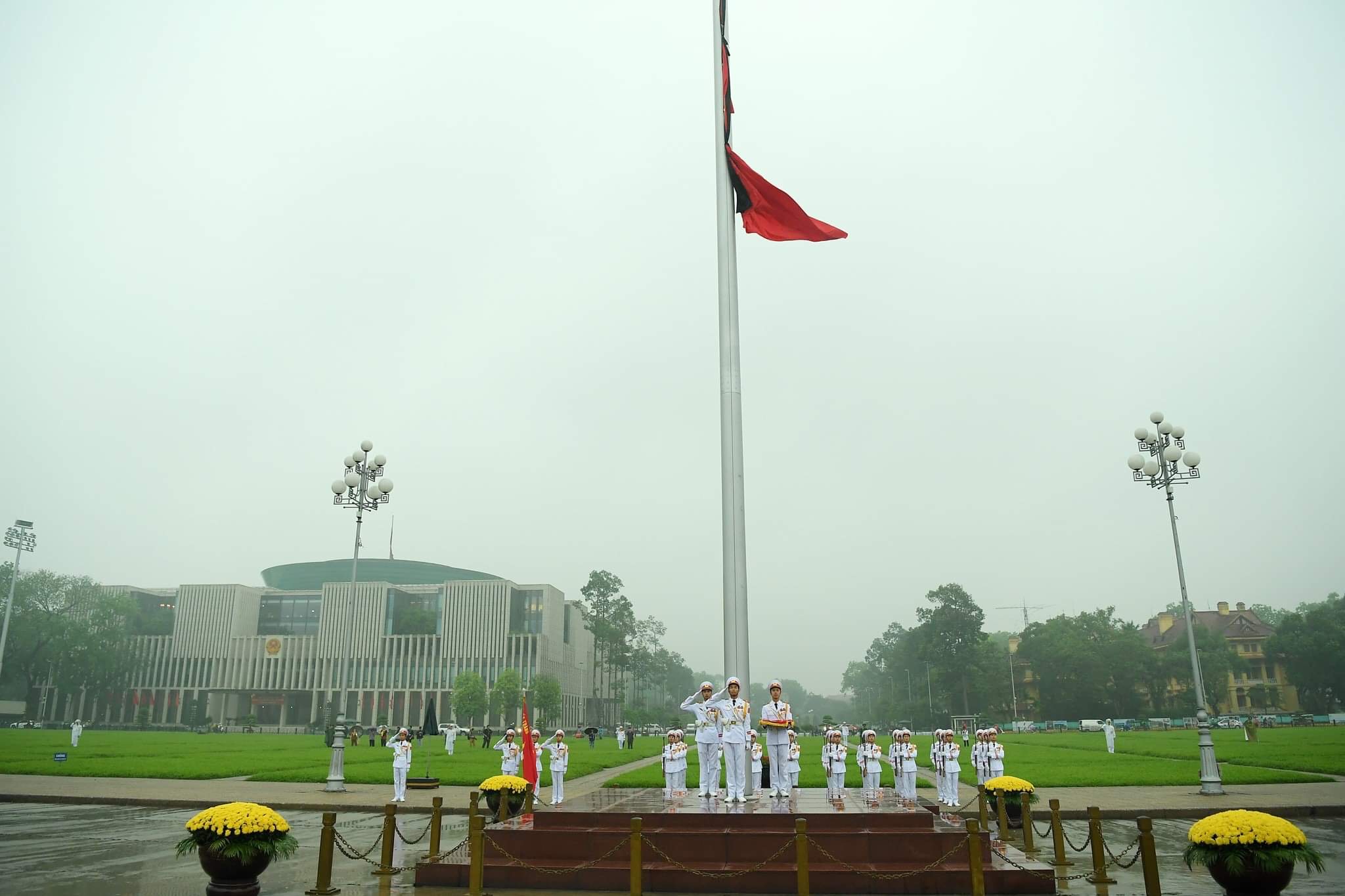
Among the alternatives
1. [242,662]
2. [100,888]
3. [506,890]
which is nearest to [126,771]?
[100,888]

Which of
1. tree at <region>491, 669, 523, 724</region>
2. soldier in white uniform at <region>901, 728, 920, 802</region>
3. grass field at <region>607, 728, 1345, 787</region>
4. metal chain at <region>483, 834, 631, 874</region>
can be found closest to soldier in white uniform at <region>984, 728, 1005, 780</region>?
soldier in white uniform at <region>901, 728, 920, 802</region>

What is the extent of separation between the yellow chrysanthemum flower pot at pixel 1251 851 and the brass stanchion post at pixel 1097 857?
8.11ft

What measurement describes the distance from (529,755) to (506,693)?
5377 centimetres

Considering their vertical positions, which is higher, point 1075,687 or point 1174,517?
point 1174,517

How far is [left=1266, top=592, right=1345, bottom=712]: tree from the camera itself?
63.9 m

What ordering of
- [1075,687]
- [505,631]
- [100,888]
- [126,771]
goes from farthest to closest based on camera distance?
[505,631] < [1075,687] < [126,771] < [100,888]

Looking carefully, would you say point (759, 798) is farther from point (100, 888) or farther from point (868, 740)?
point (100, 888)

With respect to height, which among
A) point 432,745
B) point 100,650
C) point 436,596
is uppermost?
point 436,596

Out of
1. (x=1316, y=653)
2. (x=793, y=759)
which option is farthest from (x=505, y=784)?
(x=1316, y=653)

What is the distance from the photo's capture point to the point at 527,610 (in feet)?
305

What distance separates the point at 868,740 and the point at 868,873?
8.91 meters

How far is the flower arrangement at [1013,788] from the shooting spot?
14.0 meters

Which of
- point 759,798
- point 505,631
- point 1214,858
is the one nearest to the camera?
point 1214,858

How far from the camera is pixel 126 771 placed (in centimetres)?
2686
